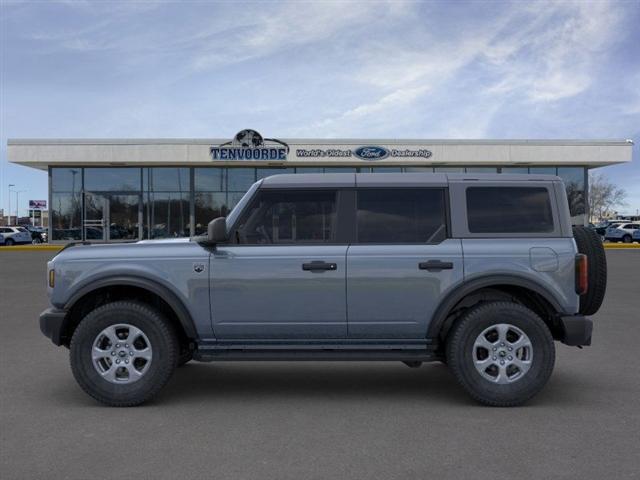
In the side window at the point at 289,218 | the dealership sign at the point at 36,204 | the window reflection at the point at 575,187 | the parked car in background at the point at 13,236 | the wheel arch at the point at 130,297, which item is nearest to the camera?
the wheel arch at the point at 130,297

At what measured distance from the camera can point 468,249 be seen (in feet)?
17.4

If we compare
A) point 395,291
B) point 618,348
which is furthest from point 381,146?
point 395,291

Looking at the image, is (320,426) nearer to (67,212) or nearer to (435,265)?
(435,265)

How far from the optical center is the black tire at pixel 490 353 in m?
5.16

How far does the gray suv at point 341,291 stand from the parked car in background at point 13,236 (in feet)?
128

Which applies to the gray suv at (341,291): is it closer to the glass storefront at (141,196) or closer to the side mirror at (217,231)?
the side mirror at (217,231)

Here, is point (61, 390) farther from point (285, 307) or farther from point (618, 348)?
point (618, 348)

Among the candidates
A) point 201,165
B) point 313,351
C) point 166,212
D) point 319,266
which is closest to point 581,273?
point 319,266

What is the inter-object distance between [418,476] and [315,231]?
2.33 m

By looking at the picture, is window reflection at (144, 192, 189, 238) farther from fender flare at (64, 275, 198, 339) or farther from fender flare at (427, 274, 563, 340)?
fender flare at (427, 274, 563, 340)

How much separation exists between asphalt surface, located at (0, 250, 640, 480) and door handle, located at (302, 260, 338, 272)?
1144 mm

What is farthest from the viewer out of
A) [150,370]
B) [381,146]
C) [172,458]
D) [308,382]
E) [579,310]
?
[381,146]

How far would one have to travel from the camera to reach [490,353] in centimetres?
521

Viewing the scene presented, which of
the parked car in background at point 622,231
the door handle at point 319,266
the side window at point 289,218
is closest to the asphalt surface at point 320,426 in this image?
the door handle at point 319,266
